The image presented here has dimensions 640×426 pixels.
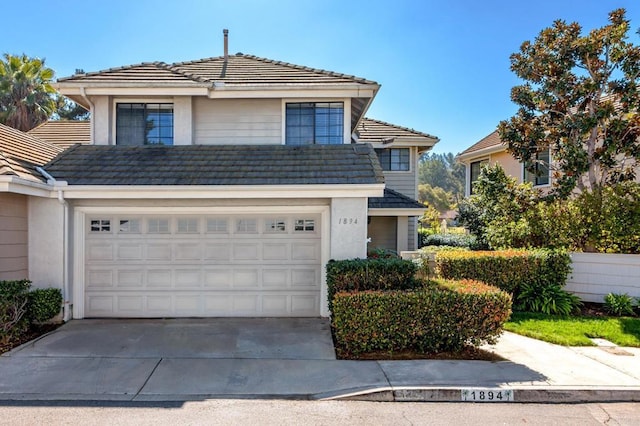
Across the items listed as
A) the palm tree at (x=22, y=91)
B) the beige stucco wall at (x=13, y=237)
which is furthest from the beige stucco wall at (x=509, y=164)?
the palm tree at (x=22, y=91)

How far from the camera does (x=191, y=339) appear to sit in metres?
6.56

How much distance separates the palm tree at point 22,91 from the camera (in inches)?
821

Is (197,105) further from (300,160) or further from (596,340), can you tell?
(596,340)

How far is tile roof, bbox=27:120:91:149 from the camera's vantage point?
43.4ft

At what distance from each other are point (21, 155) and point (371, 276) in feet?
25.6

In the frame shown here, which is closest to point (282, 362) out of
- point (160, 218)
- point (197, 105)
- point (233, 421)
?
point (233, 421)

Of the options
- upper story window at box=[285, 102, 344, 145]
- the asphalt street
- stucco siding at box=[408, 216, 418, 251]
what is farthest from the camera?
stucco siding at box=[408, 216, 418, 251]

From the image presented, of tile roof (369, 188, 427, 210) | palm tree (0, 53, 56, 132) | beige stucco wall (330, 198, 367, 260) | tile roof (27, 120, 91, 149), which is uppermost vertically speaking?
palm tree (0, 53, 56, 132)

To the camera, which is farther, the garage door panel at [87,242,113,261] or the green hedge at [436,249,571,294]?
the green hedge at [436,249,571,294]

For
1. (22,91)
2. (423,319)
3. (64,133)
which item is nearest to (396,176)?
(423,319)

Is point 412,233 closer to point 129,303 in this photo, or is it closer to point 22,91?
point 129,303

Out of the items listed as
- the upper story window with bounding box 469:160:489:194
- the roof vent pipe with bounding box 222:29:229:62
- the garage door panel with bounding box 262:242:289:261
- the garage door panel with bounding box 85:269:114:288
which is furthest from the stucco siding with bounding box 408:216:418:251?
the garage door panel with bounding box 85:269:114:288

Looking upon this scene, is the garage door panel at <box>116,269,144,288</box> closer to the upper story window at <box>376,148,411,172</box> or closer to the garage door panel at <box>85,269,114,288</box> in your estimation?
the garage door panel at <box>85,269,114,288</box>

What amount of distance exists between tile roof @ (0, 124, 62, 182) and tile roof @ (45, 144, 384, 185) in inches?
15.6
